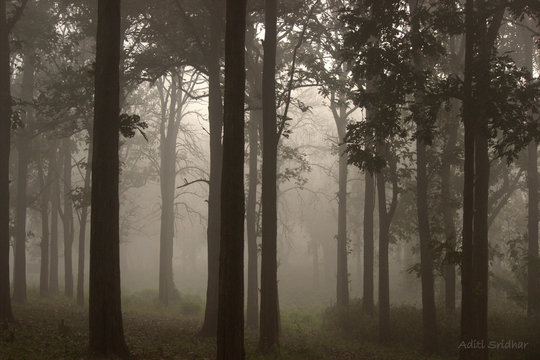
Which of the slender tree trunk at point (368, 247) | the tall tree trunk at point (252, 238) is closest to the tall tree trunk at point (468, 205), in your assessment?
the slender tree trunk at point (368, 247)

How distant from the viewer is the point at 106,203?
10203 millimetres

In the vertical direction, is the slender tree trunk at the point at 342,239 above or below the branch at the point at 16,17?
below

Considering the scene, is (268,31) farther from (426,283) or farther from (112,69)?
(426,283)

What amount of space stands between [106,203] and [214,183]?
6.26m

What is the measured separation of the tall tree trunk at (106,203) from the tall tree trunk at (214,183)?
17.5 ft

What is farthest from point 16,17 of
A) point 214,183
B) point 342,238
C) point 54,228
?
point 54,228

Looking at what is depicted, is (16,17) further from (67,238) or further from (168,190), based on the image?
(168,190)

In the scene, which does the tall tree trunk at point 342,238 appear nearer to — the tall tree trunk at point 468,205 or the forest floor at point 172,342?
the forest floor at point 172,342

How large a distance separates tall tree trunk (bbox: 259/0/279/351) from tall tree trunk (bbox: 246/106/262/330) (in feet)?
21.7

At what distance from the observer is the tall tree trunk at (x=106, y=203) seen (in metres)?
10.0

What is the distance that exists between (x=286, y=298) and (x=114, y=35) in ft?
109

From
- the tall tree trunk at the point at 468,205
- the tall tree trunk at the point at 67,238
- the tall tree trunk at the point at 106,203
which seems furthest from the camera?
the tall tree trunk at the point at 67,238

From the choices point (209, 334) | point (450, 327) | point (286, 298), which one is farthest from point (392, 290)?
point (209, 334)

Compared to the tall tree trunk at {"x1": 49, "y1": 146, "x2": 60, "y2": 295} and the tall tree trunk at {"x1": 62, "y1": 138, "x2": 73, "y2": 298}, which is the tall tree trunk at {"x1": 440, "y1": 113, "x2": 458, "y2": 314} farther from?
the tall tree trunk at {"x1": 49, "y1": 146, "x2": 60, "y2": 295}
